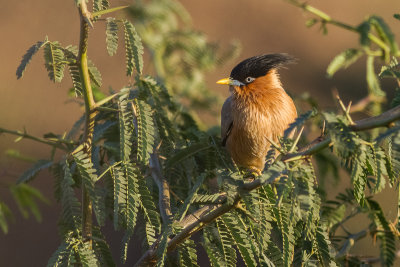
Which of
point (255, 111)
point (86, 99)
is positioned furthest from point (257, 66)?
point (86, 99)

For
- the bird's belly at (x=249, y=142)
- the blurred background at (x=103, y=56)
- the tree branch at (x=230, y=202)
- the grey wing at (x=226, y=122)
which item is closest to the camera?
the tree branch at (x=230, y=202)

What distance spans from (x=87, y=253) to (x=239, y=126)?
91.6 inches

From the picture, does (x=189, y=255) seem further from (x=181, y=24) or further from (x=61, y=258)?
(x=181, y=24)

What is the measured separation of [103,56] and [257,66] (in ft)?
25.3

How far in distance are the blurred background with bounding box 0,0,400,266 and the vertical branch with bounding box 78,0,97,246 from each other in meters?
6.41

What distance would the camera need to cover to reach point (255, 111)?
193 inches

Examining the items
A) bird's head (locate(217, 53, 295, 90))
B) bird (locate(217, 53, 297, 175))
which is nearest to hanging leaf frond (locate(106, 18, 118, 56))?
bird (locate(217, 53, 297, 175))

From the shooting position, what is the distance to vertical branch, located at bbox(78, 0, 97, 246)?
8.62ft

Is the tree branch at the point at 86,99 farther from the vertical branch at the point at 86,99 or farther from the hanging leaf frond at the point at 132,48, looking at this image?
the hanging leaf frond at the point at 132,48

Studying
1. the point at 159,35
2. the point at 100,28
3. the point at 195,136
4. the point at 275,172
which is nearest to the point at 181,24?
the point at 100,28

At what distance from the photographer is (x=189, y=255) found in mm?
2887

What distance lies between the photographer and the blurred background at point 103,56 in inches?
397

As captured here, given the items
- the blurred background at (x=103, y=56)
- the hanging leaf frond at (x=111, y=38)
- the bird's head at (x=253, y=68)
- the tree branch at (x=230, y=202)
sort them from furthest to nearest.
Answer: the blurred background at (x=103, y=56), the bird's head at (x=253, y=68), the hanging leaf frond at (x=111, y=38), the tree branch at (x=230, y=202)

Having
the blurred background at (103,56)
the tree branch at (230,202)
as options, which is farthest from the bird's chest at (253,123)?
the blurred background at (103,56)
